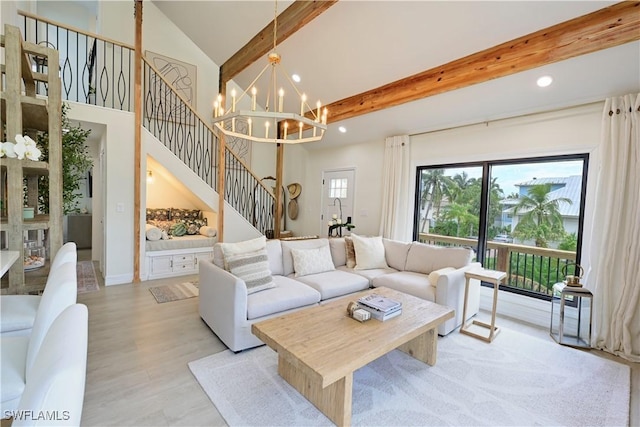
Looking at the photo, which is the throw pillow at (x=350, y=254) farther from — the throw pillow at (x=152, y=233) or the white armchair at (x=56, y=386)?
the white armchair at (x=56, y=386)

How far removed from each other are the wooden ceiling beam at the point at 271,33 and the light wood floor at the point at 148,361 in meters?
3.62

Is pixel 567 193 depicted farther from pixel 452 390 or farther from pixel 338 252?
pixel 338 252

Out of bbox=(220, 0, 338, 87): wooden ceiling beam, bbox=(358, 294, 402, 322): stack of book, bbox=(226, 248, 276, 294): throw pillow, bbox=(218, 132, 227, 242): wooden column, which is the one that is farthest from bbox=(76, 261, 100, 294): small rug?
bbox=(220, 0, 338, 87): wooden ceiling beam

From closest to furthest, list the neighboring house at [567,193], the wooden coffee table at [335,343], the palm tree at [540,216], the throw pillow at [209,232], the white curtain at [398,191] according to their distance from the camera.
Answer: the wooden coffee table at [335,343], the neighboring house at [567,193], the palm tree at [540,216], the white curtain at [398,191], the throw pillow at [209,232]

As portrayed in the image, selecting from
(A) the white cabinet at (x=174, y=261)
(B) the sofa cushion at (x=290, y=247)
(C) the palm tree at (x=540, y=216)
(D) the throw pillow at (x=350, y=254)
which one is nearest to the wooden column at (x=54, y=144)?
(B) the sofa cushion at (x=290, y=247)

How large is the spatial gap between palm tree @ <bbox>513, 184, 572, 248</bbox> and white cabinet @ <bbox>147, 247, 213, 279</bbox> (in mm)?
4590

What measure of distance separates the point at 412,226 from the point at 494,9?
3.06 metres

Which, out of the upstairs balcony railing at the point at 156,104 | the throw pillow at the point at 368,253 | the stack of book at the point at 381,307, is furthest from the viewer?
the upstairs balcony railing at the point at 156,104

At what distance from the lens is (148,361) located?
2.45 metres

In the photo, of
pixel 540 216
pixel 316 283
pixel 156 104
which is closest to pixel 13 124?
pixel 316 283

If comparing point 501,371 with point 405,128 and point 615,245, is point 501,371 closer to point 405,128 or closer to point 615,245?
point 615,245

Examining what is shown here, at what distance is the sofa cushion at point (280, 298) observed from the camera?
271cm

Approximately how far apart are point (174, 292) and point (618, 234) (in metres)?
5.18

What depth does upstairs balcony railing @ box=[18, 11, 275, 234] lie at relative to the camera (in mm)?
5230
